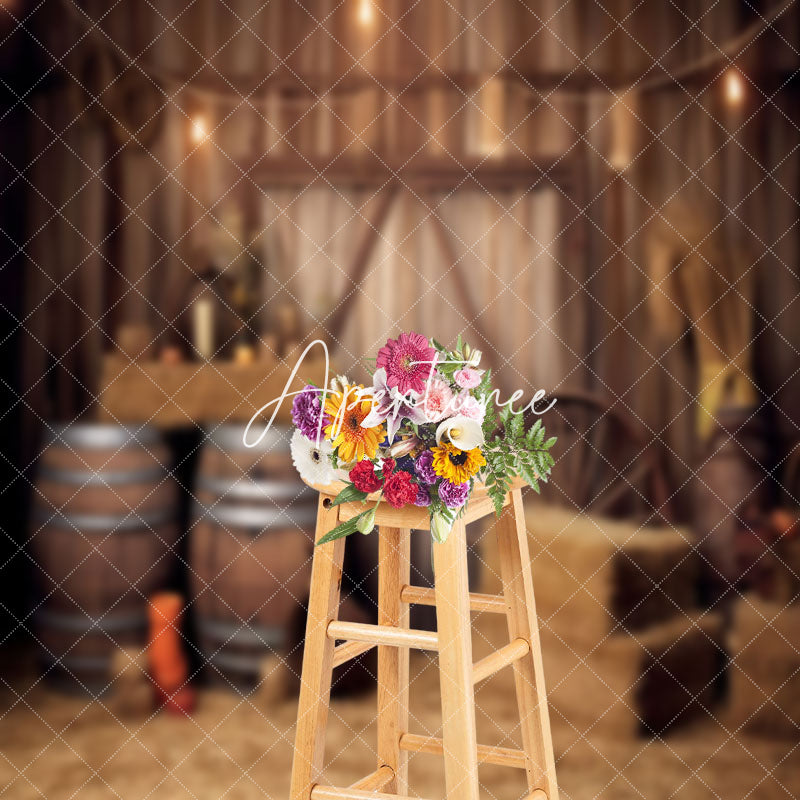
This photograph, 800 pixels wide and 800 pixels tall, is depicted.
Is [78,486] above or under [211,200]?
under

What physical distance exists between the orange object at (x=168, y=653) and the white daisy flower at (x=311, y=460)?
4.16 feet

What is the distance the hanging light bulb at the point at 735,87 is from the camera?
2.50 metres

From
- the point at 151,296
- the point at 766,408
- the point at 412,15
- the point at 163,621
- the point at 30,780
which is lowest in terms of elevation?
the point at 30,780

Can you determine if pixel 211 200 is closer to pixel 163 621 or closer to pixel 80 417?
pixel 80 417

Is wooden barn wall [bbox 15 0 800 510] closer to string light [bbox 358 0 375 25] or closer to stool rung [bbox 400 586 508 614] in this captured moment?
string light [bbox 358 0 375 25]

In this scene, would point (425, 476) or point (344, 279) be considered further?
point (344, 279)

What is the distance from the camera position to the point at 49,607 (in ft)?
8.41

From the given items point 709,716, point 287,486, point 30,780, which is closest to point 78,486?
point 287,486

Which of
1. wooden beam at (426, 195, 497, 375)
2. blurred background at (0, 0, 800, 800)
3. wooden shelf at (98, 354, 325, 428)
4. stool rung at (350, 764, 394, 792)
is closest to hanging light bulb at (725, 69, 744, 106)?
blurred background at (0, 0, 800, 800)

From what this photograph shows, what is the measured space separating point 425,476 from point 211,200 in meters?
1.50

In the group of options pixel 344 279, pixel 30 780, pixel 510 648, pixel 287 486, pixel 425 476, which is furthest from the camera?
pixel 344 279

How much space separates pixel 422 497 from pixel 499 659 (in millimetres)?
305

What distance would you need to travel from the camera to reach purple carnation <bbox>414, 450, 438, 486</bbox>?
1368mm

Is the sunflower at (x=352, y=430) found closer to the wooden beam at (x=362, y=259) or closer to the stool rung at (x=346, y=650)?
the stool rung at (x=346, y=650)
